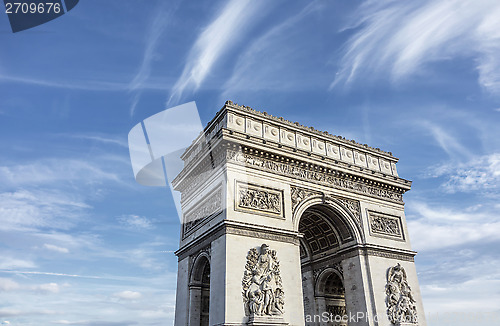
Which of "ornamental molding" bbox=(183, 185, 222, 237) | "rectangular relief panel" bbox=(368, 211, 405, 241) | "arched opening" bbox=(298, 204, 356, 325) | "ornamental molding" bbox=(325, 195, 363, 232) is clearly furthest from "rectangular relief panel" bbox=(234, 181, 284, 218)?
"rectangular relief panel" bbox=(368, 211, 405, 241)

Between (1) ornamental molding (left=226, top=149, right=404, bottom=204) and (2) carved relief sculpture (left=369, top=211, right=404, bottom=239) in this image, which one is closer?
(1) ornamental molding (left=226, top=149, right=404, bottom=204)

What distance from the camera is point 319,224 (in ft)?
71.1

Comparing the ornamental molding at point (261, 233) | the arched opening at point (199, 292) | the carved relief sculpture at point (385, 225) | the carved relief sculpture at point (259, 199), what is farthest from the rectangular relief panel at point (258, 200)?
the carved relief sculpture at point (385, 225)

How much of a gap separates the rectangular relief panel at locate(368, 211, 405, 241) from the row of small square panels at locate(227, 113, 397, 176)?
2.86 m

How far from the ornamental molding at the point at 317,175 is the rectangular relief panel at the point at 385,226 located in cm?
109

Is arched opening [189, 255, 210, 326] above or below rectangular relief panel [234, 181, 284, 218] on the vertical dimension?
below

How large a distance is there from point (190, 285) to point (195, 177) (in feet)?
18.2

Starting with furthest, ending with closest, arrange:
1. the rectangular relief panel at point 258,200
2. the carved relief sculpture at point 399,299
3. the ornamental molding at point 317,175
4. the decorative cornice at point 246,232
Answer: the carved relief sculpture at point 399,299, the ornamental molding at point 317,175, the rectangular relief panel at point 258,200, the decorative cornice at point 246,232

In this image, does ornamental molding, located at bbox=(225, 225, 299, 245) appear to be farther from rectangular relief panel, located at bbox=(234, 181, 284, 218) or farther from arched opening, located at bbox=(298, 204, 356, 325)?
arched opening, located at bbox=(298, 204, 356, 325)

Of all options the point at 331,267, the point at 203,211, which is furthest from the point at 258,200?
the point at 331,267

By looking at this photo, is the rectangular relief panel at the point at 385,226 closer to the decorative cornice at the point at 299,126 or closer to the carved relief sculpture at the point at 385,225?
the carved relief sculpture at the point at 385,225

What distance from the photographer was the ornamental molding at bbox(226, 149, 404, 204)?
18547mm

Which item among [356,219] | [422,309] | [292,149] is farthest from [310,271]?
[292,149]

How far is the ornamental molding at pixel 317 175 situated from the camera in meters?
18.5
